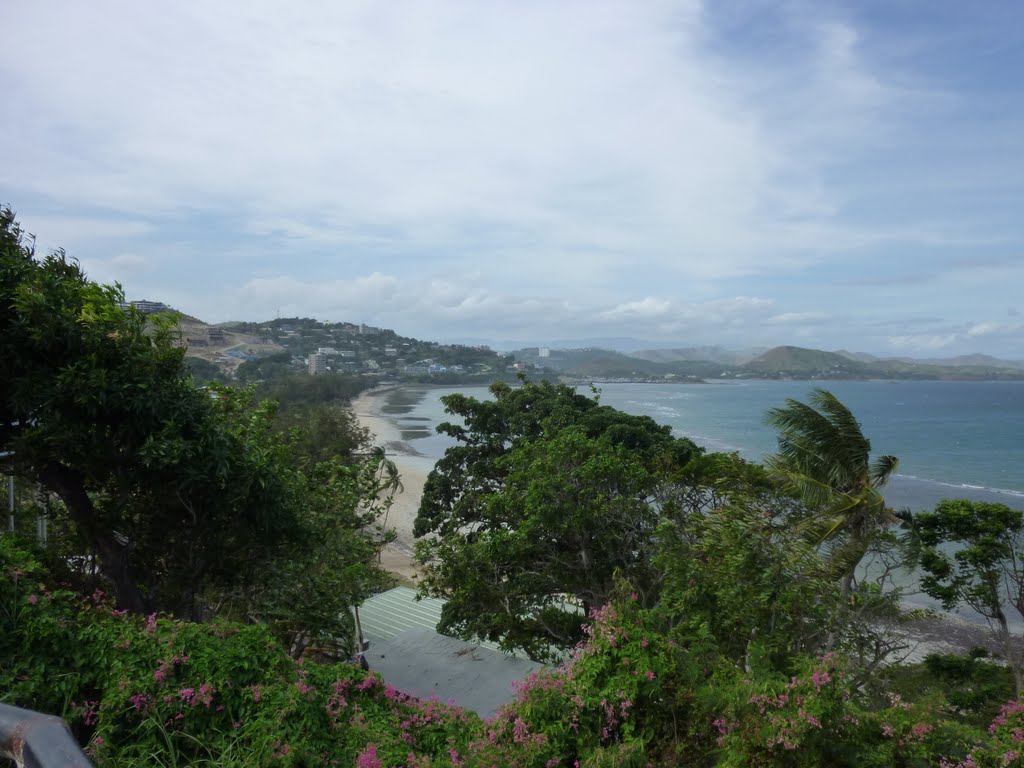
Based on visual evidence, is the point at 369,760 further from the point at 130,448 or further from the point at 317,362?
the point at 317,362

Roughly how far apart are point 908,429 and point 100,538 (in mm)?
63740

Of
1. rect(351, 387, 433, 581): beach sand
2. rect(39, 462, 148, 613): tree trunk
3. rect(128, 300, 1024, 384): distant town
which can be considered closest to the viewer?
rect(39, 462, 148, 613): tree trunk

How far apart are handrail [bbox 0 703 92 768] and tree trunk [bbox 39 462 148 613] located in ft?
19.0

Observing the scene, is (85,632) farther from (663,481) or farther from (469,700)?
(663,481)

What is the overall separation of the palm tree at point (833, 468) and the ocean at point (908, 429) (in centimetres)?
1037

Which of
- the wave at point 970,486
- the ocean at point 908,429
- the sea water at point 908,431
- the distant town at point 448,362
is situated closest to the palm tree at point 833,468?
the sea water at point 908,431

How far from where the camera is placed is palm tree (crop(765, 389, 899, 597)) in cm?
955

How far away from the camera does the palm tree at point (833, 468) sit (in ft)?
31.3

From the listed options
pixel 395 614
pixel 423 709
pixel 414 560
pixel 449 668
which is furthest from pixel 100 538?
pixel 414 560

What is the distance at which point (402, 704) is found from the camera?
4406mm

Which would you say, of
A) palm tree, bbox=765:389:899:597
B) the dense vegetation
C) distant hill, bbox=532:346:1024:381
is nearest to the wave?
the dense vegetation

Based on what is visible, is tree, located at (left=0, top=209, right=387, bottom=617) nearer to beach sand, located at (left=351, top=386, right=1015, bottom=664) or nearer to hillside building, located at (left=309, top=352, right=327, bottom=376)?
beach sand, located at (left=351, top=386, right=1015, bottom=664)

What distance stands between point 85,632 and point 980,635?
69.5 ft

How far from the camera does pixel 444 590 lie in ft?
34.4
